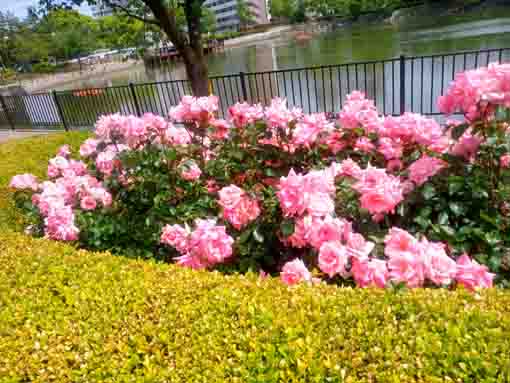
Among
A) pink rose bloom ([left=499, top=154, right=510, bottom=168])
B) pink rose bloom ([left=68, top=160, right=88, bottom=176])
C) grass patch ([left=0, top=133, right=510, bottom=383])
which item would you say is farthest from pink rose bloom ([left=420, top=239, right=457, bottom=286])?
pink rose bloom ([left=68, top=160, right=88, bottom=176])

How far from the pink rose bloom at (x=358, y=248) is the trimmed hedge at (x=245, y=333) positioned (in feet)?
0.67

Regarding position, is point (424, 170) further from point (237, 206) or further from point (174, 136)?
point (174, 136)

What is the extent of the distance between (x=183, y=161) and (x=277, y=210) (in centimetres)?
94

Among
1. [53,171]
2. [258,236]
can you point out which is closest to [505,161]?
[258,236]

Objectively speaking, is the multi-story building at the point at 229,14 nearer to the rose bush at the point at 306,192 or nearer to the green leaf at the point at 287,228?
the rose bush at the point at 306,192

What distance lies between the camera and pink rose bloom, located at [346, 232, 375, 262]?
5.70 feet

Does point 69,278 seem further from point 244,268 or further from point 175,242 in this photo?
point 244,268

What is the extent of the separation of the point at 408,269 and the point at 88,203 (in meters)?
2.14

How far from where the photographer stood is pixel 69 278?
1.97 meters

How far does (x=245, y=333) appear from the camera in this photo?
1.38 meters

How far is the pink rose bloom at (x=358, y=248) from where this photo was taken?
174 centimetres

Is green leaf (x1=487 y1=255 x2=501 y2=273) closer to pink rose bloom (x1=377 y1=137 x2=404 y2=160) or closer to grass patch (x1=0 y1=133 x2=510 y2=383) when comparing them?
grass patch (x1=0 y1=133 x2=510 y2=383)

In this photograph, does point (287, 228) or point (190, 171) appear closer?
point (287, 228)

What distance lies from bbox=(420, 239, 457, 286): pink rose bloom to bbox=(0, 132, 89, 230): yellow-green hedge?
11.3 feet
